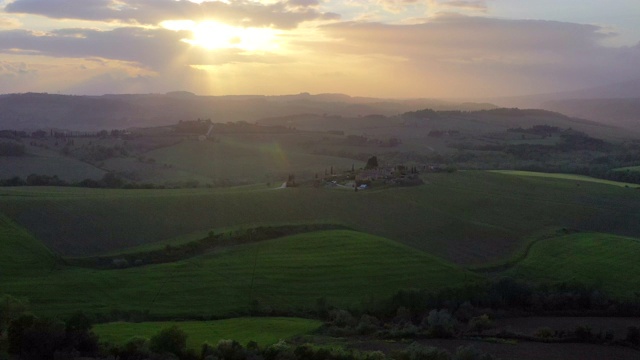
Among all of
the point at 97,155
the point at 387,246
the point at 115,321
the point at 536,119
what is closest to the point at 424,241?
the point at 387,246

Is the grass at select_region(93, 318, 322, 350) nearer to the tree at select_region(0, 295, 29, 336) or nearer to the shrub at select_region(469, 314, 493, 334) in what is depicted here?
the tree at select_region(0, 295, 29, 336)

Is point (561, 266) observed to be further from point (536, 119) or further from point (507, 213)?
point (536, 119)

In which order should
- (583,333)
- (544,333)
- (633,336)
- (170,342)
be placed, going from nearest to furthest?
(170,342), (633,336), (583,333), (544,333)

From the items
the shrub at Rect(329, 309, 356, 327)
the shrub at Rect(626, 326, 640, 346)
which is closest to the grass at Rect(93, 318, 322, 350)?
the shrub at Rect(329, 309, 356, 327)

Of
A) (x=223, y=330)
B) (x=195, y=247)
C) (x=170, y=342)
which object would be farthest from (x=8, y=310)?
(x=195, y=247)

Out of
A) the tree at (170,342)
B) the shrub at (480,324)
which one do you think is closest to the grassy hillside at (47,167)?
the tree at (170,342)

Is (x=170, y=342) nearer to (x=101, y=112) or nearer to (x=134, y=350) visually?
(x=134, y=350)
